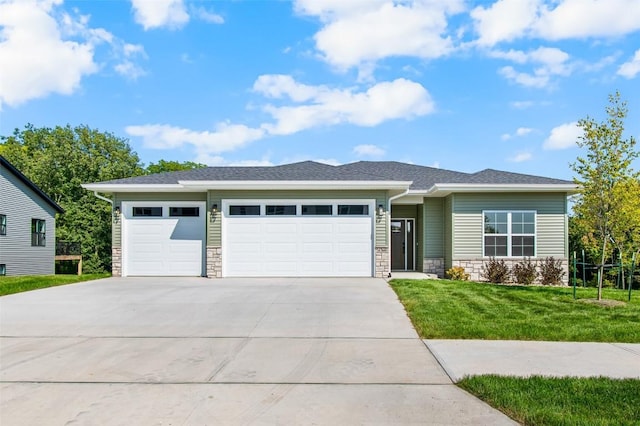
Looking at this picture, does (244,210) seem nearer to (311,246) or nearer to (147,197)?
(311,246)

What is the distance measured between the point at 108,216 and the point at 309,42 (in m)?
23.8

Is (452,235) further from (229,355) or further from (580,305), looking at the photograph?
(229,355)

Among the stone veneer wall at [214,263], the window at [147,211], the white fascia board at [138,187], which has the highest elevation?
the white fascia board at [138,187]

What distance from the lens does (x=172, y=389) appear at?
4512 millimetres

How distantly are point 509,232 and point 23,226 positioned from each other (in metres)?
23.7

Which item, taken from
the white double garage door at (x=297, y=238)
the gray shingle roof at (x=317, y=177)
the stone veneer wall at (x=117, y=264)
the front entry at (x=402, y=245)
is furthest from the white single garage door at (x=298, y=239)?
the stone veneer wall at (x=117, y=264)

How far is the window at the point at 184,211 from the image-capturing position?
1555cm

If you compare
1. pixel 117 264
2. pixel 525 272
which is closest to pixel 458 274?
pixel 525 272

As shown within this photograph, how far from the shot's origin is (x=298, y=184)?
559 inches

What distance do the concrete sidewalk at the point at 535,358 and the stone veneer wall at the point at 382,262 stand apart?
8.09 metres

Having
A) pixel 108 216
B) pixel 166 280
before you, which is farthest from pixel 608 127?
pixel 108 216

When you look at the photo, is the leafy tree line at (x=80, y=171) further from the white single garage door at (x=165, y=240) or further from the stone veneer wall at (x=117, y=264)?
the white single garage door at (x=165, y=240)

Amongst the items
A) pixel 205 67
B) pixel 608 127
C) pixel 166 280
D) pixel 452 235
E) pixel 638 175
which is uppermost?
pixel 205 67

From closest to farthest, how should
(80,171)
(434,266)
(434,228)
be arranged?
(434,266) → (434,228) → (80,171)
